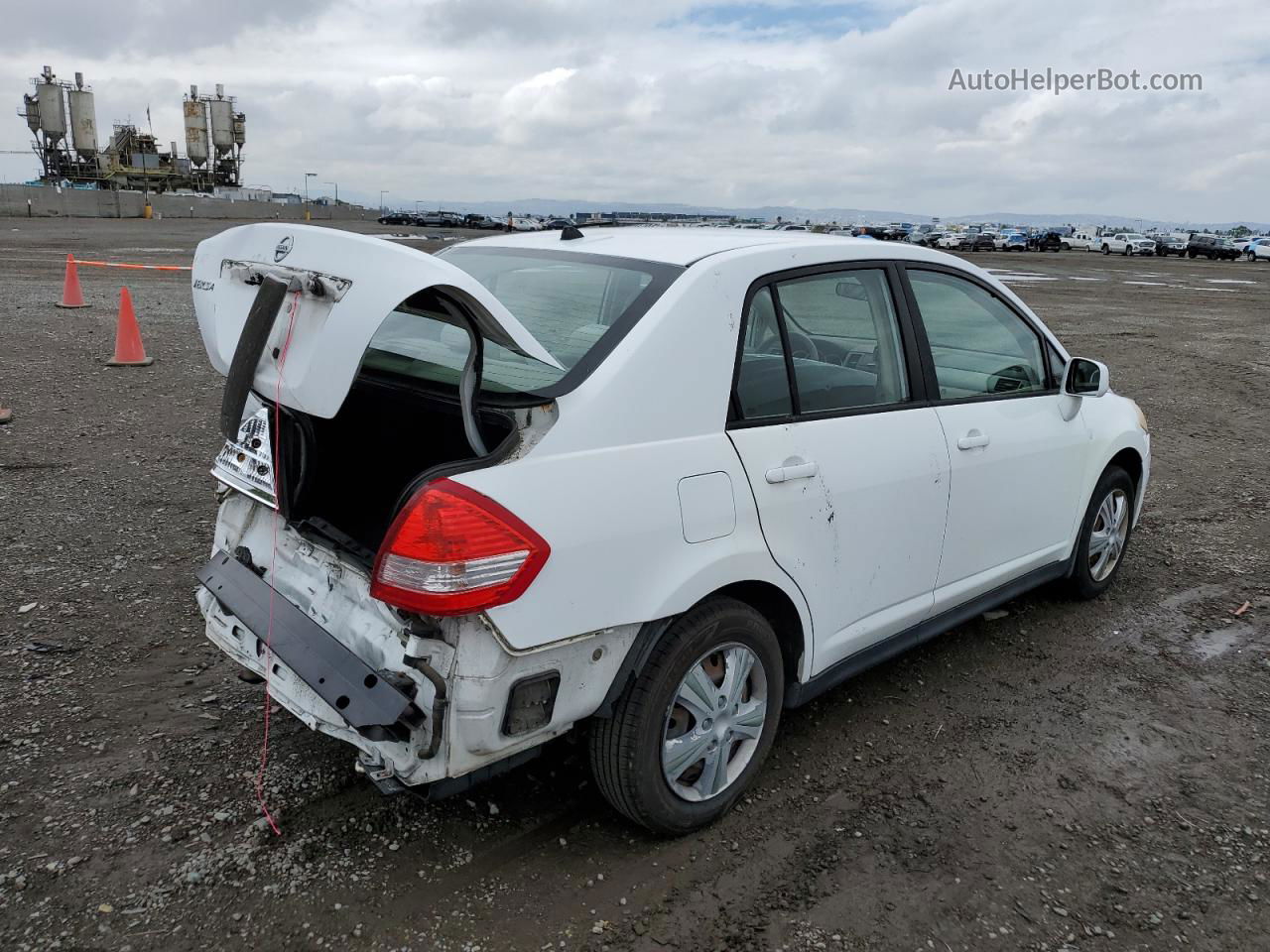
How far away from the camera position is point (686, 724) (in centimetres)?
279

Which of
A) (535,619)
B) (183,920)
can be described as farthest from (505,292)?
(183,920)

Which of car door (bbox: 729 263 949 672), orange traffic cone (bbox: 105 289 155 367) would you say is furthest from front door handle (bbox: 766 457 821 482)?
orange traffic cone (bbox: 105 289 155 367)

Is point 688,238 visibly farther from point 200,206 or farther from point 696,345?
point 200,206

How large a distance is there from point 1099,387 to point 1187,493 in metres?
3.34

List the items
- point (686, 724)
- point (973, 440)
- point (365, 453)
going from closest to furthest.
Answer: point (686, 724) → point (365, 453) → point (973, 440)

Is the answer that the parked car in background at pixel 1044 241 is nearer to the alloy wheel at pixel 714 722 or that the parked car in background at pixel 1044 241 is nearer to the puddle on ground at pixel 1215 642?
the puddle on ground at pixel 1215 642

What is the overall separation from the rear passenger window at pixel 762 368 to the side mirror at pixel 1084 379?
5.96ft

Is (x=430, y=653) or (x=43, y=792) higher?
(x=430, y=653)

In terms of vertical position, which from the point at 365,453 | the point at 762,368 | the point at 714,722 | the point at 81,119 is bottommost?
the point at 714,722

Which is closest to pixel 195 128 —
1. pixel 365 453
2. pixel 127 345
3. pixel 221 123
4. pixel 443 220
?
pixel 221 123

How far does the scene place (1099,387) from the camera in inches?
162

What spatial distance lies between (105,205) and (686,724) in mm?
62195

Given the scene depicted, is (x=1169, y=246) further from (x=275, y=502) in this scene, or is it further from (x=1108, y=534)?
(x=275, y=502)

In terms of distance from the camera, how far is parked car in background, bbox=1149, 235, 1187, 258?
199 ft
